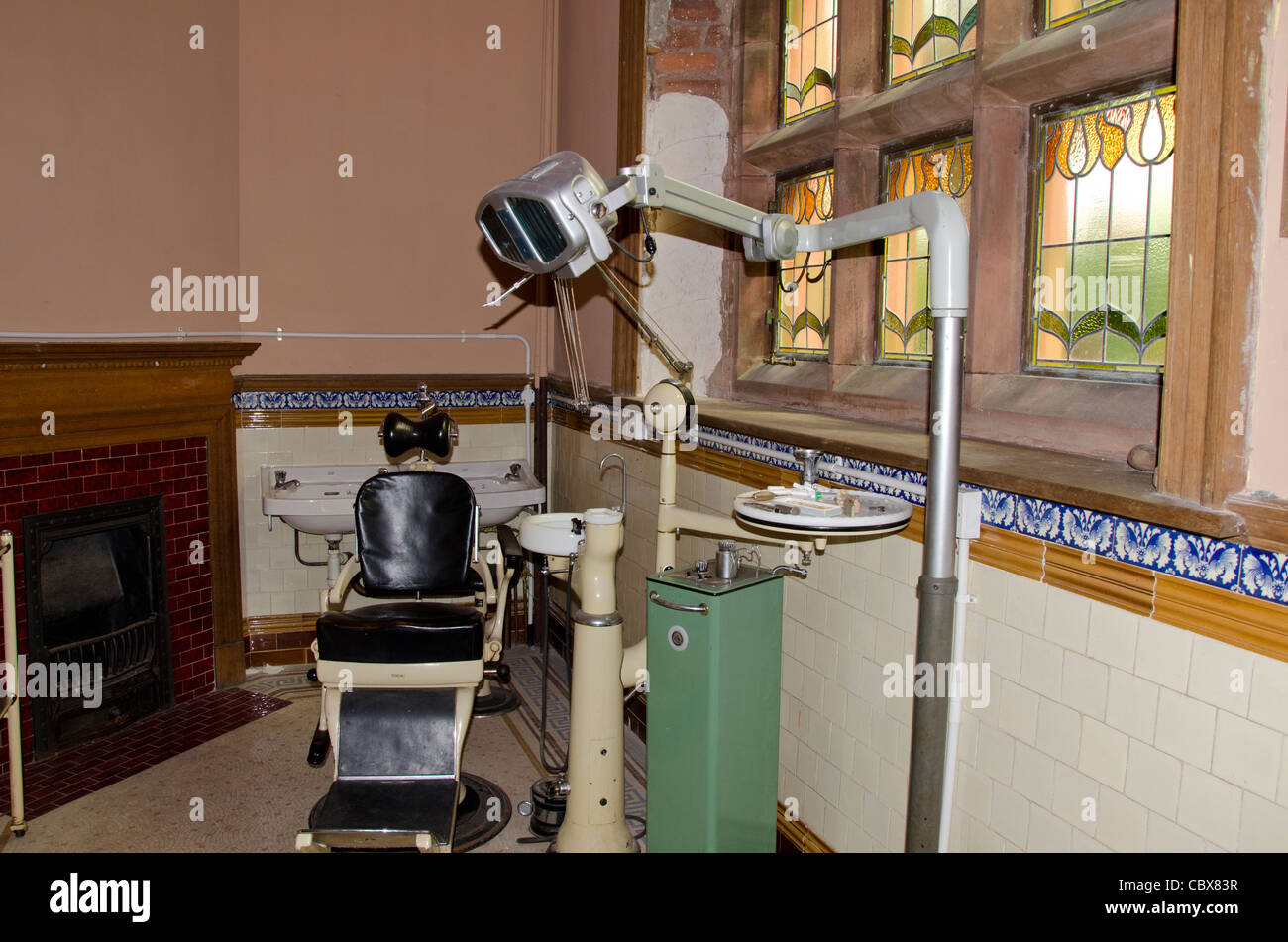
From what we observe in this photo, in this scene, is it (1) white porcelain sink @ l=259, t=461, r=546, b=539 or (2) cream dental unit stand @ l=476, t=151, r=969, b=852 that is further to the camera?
(1) white porcelain sink @ l=259, t=461, r=546, b=539

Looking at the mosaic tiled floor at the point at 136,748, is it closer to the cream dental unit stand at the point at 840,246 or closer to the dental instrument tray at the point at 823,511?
the cream dental unit stand at the point at 840,246

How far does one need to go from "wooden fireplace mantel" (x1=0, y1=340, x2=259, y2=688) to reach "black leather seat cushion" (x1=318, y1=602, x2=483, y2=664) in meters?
1.37

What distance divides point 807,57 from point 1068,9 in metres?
1.28

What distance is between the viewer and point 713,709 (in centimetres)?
264

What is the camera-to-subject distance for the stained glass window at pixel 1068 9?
2.40 m

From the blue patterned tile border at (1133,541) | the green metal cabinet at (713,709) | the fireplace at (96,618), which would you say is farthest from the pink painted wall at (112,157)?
the blue patterned tile border at (1133,541)

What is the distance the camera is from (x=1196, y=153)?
1681 mm

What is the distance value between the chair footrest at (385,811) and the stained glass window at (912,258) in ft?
6.51

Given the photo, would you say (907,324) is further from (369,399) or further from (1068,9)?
(369,399)

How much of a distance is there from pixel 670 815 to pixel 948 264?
1.65 meters

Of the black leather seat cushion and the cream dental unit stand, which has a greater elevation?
the cream dental unit stand

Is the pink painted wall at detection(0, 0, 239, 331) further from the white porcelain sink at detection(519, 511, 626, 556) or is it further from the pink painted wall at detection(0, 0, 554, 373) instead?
the white porcelain sink at detection(519, 511, 626, 556)

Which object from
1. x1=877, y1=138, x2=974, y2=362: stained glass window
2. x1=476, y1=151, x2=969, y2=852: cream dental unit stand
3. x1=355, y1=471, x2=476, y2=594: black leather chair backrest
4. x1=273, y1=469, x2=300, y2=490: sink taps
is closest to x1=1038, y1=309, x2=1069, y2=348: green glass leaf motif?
x1=877, y1=138, x2=974, y2=362: stained glass window

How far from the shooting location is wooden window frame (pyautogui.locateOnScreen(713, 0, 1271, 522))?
163 centimetres
